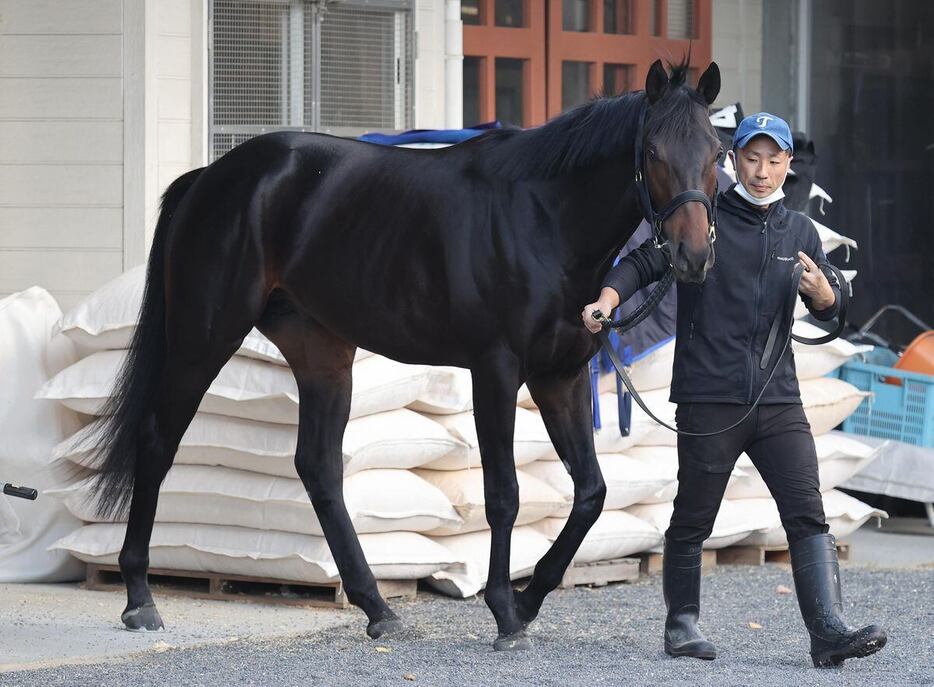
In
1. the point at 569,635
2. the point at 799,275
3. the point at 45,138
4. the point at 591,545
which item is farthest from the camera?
the point at 45,138

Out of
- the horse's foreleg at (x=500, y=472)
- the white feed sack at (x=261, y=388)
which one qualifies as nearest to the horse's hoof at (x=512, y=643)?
the horse's foreleg at (x=500, y=472)

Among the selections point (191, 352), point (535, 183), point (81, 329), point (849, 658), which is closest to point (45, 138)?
point (81, 329)

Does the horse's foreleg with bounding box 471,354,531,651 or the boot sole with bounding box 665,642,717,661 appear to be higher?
the horse's foreleg with bounding box 471,354,531,651

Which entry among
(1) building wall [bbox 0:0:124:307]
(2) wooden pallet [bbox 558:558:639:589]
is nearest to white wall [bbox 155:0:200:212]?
(1) building wall [bbox 0:0:124:307]

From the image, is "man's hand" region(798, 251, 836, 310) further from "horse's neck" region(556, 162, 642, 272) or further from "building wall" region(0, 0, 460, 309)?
"building wall" region(0, 0, 460, 309)

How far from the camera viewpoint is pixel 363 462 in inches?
208

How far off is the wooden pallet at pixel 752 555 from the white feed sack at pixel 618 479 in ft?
2.05

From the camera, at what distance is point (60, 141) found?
20.8 ft

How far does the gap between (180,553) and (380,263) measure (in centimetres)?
138

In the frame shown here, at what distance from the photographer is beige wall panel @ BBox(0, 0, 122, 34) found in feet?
20.6

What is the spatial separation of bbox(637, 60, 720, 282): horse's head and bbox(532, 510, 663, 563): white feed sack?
1.86 metres

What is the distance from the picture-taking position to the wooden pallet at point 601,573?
226 inches

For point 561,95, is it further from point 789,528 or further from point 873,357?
point 789,528

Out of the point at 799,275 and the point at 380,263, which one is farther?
the point at 380,263
